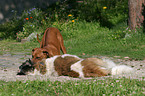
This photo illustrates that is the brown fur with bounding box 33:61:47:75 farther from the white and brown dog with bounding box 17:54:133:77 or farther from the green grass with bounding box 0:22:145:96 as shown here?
the green grass with bounding box 0:22:145:96

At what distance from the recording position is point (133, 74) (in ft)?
18.2

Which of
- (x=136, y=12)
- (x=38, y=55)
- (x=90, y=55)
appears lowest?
(x=90, y=55)

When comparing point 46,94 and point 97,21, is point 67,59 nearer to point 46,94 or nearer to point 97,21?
point 46,94

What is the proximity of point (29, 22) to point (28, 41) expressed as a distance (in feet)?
7.20

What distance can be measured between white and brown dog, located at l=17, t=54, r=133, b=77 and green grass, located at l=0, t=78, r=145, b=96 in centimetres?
71

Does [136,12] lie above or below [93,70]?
above

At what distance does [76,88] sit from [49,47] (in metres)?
2.87

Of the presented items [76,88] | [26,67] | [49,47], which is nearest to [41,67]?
[26,67]

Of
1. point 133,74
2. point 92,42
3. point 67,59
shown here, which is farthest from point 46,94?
point 92,42

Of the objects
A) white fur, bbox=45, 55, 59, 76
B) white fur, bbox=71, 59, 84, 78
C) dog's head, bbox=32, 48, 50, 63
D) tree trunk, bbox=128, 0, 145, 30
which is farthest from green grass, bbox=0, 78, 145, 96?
A: tree trunk, bbox=128, 0, 145, 30

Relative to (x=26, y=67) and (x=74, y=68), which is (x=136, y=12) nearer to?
(x=74, y=68)

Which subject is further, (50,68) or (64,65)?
(50,68)

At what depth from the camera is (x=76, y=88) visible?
4387 millimetres

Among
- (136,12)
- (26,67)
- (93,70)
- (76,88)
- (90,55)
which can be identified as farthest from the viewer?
(136,12)
